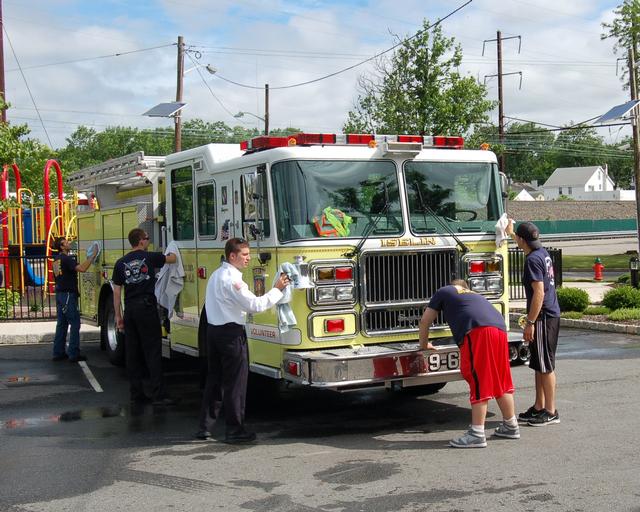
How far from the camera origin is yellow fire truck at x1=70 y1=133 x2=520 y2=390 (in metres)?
7.38

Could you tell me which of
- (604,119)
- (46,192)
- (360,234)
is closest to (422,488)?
(360,234)

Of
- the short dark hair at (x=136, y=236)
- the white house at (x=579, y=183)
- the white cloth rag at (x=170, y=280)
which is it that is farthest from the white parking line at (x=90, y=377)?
the white house at (x=579, y=183)

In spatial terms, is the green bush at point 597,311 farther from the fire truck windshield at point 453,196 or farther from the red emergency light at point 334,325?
the red emergency light at point 334,325

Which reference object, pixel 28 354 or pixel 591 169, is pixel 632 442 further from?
pixel 591 169

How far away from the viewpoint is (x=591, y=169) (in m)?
124

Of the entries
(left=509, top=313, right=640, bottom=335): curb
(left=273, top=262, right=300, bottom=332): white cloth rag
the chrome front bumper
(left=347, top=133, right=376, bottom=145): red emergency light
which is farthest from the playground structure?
the chrome front bumper

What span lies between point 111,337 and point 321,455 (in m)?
5.86

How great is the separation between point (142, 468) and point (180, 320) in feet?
10.1

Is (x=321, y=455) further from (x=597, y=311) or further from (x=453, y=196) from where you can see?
(x=597, y=311)

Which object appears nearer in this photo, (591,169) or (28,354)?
(28,354)

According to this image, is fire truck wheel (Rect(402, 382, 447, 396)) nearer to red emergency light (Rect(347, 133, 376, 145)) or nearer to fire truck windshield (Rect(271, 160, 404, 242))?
fire truck windshield (Rect(271, 160, 404, 242))

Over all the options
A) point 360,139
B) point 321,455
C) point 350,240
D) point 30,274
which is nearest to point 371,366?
point 321,455

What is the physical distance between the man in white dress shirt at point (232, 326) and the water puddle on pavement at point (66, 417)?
1.88 meters

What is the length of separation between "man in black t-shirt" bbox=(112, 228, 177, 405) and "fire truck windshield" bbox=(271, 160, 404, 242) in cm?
212
